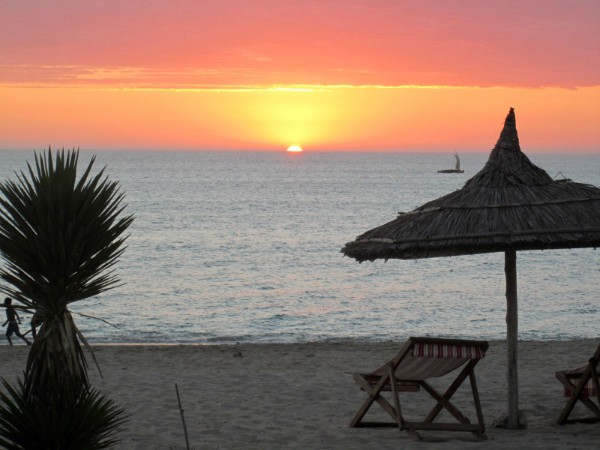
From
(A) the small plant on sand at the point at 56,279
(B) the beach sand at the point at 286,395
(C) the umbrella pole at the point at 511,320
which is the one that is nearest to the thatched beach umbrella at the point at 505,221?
(C) the umbrella pole at the point at 511,320

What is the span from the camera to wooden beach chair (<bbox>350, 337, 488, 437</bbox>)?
6801 mm

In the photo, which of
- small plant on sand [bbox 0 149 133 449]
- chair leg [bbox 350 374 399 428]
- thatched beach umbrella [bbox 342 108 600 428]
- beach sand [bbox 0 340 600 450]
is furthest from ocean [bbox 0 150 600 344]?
small plant on sand [bbox 0 149 133 449]

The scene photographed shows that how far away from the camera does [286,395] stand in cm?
972

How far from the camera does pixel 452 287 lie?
30.6m

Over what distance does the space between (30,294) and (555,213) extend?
13.4 ft

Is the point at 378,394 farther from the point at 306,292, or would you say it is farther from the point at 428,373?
the point at 306,292

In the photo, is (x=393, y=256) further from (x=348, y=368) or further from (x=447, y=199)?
(x=348, y=368)

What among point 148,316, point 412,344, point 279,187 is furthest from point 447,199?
point 279,187

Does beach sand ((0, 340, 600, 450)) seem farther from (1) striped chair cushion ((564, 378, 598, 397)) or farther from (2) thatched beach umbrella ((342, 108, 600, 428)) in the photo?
(2) thatched beach umbrella ((342, 108, 600, 428))

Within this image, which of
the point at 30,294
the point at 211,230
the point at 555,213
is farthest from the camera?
the point at 211,230

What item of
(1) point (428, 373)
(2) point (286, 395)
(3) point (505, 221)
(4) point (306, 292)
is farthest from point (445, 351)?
(4) point (306, 292)

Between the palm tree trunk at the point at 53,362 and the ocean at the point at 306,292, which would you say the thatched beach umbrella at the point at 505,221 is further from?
the palm tree trunk at the point at 53,362

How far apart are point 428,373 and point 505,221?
1.40 metres

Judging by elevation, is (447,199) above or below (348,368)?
above
